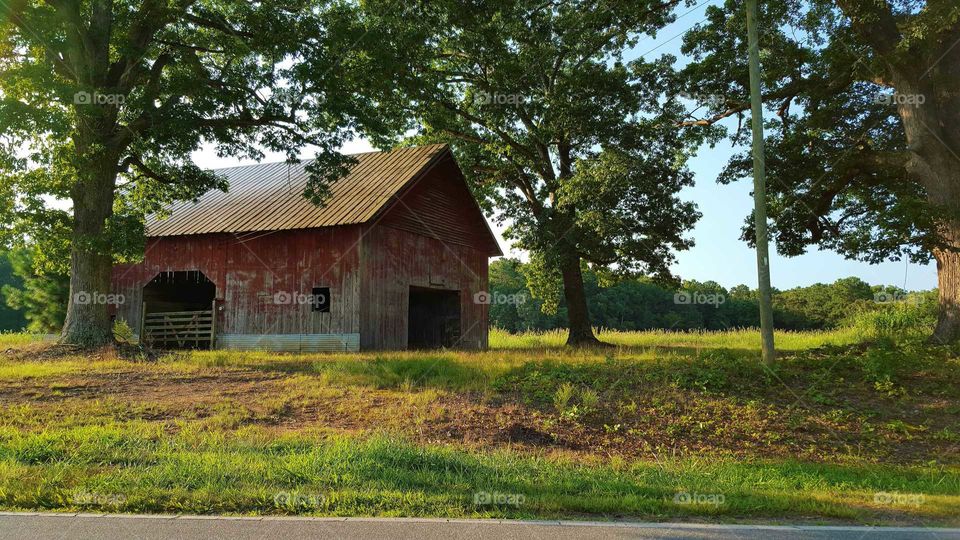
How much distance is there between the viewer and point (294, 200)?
944 inches

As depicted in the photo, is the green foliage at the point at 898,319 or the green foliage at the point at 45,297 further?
the green foliage at the point at 45,297

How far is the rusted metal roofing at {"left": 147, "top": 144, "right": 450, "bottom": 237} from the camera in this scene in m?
21.5

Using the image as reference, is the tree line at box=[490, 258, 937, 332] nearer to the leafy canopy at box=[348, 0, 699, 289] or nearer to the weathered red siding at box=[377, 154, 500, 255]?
the weathered red siding at box=[377, 154, 500, 255]

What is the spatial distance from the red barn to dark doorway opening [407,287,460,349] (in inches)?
1.8

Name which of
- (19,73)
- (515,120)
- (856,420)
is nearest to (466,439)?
(856,420)

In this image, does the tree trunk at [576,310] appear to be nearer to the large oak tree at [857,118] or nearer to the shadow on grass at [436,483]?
the large oak tree at [857,118]

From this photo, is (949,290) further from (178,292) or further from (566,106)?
(178,292)

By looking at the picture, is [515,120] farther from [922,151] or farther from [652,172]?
[922,151]

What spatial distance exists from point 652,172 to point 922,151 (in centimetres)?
837

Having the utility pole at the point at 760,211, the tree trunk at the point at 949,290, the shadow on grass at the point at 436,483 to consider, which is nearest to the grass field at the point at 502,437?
the shadow on grass at the point at 436,483

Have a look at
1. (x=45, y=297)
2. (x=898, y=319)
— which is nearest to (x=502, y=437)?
(x=898, y=319)

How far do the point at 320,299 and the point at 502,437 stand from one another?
47.4ft

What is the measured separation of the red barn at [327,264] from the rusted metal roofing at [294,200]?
72mm

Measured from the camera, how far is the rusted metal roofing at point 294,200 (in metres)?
21.5
